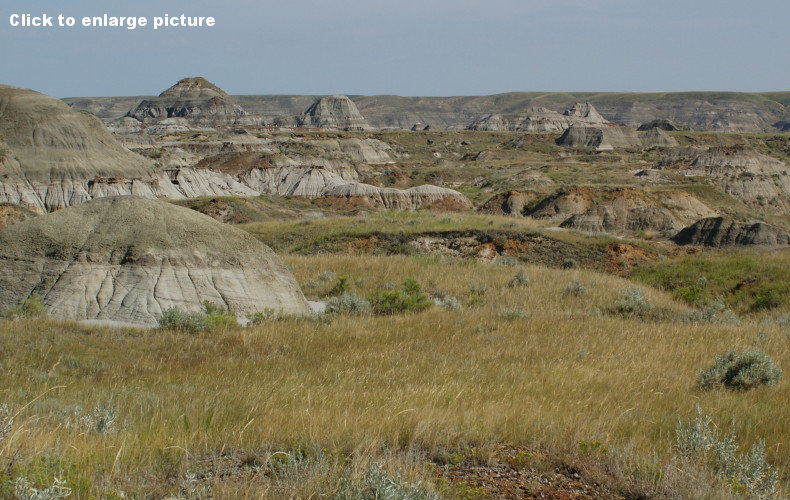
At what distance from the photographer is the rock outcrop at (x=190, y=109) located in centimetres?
13964

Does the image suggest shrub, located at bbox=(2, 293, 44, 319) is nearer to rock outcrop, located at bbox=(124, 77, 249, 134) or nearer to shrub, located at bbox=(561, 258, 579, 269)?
shrub, located at bbox=(561, 258, 579, 269)

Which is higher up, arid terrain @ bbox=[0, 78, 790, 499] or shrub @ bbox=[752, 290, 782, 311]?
arid terrain @ bbox=[0, 78, 790, 499]

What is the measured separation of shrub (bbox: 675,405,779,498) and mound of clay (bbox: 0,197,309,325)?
7986 millimetres

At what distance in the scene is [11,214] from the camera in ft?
99.7

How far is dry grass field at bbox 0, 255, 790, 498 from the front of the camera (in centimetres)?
343

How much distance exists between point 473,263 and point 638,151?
338ft

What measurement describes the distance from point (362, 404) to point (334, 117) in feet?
535

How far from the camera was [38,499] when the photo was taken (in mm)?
2689

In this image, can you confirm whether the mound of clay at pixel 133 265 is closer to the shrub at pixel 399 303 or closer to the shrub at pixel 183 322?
the shrub at pixel 183 322

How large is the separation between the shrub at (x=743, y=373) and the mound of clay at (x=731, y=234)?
2122cm

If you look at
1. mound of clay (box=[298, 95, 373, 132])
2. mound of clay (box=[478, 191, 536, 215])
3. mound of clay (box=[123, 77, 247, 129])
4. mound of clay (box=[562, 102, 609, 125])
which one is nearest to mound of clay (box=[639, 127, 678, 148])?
mound of clay (box=[562, 102, 609, 125])

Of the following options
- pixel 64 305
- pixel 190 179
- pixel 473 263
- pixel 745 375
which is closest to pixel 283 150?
pixel 190 179

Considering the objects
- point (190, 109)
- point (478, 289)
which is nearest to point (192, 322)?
point (478, 289)

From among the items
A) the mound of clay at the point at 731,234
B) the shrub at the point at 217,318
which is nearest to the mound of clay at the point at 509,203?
the mound of clay at the point at 731,234
